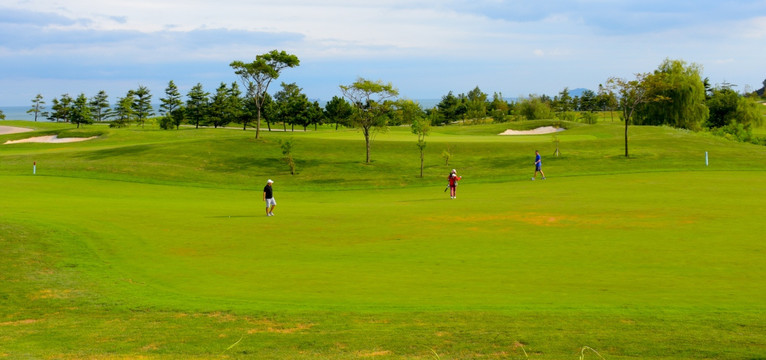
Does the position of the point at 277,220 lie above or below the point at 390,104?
below

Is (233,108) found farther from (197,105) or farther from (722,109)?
(722,109)

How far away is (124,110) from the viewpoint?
138750mm

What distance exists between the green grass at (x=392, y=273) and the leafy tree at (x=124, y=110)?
326 feet

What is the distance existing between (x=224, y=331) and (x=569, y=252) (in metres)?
12.2

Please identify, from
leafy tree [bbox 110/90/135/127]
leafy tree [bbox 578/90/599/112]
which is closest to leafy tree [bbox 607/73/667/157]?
leafy tree [bbox 110/90/135/127]

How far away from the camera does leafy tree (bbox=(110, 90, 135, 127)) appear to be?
13650cm

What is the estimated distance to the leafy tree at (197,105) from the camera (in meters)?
123

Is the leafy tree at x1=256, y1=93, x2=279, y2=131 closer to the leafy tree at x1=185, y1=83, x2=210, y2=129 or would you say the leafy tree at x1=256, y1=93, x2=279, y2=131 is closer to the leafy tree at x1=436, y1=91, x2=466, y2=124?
the leafy tree at x1=185, y1=83, x2=210, y2=129

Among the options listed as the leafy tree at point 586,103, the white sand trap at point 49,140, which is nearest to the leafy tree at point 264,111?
the white sand trap at point 49,140

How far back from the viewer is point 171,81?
137250mm

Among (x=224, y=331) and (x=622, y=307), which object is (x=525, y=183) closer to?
(x=622, y=307)

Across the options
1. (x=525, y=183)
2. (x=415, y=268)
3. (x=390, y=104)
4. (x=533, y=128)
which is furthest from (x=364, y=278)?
(x=533, y=128)

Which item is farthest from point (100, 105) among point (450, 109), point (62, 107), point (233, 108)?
point (450, 109)

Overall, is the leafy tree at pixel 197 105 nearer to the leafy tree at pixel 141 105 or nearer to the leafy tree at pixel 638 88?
the leafy tree at pixel 141 105
